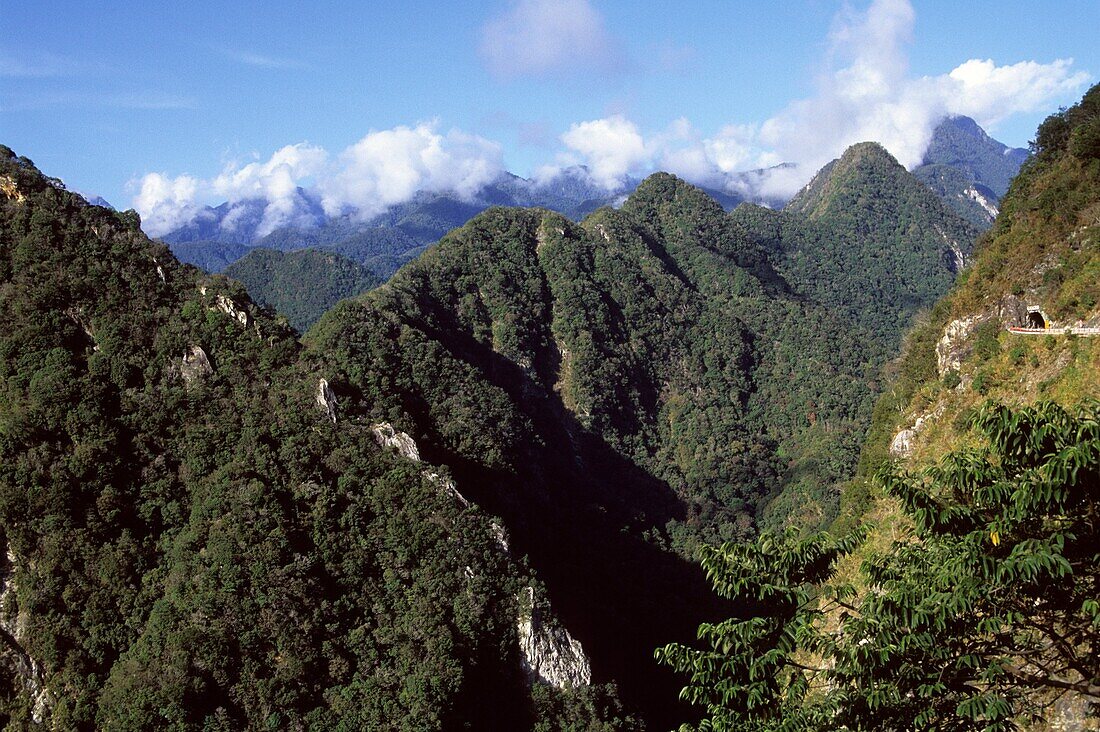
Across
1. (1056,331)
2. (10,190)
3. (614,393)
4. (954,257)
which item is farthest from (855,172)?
(10,190)

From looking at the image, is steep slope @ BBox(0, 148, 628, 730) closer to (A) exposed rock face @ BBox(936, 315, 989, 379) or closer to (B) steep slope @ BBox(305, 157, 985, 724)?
(B) steep slope @ BBox(305, 157, 985, 724)

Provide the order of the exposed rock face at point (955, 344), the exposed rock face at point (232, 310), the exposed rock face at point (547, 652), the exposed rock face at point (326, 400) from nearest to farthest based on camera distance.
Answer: the exposed rock face at point (955, 344), the exposed rock face at point (547, 652), the exposed rock face at point (326, 400), the exposed rock face at point (232, 310)

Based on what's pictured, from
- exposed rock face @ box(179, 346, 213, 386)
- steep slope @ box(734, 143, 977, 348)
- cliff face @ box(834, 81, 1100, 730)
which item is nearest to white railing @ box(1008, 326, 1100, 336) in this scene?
cliff face @ box(834, 81, 1100, 730)

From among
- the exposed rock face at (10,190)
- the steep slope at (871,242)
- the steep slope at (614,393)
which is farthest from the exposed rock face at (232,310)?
the steep slope at (871,242)

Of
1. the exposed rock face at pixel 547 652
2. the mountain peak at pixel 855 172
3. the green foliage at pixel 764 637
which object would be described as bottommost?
the exposed rock face at pixel 547 652

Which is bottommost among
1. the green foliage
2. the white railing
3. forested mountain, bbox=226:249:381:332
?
the green foliage

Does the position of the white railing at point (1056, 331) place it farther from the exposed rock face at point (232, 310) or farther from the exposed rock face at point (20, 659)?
the exposed rock face at point (20, 659)
